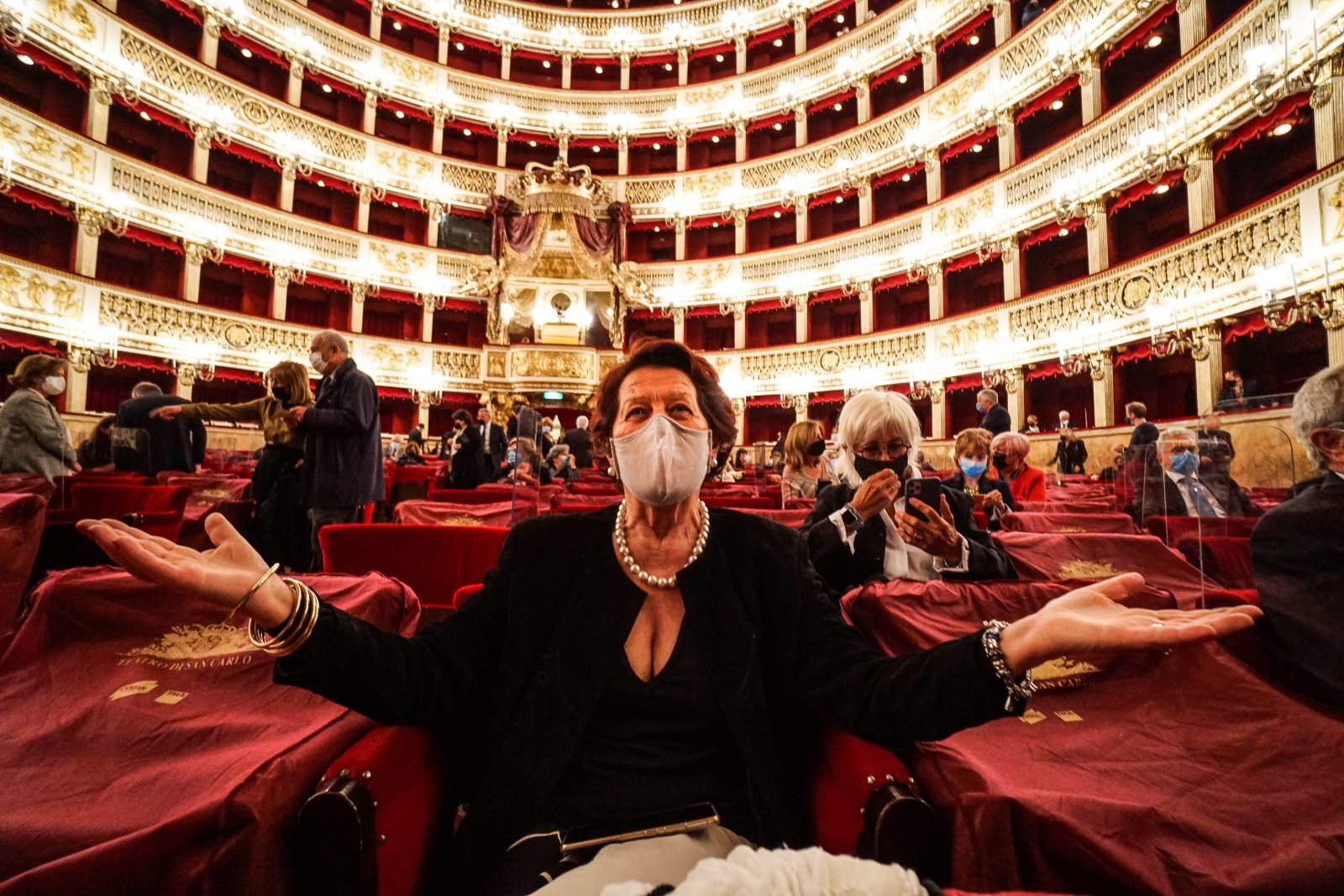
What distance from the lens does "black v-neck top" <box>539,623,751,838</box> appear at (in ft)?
4.11

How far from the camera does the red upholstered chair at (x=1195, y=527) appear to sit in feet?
10.4

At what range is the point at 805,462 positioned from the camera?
412 cm

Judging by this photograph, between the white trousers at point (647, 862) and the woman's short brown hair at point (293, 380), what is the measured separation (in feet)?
11.9

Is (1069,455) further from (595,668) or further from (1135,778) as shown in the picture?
(595,668)

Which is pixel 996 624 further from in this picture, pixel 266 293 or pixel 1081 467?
pixel 266 293

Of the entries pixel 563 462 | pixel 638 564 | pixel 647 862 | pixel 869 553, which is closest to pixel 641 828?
pixel 647 862

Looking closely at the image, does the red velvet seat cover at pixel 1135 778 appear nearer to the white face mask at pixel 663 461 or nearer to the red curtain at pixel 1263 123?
the white face mask at pixel 663 461

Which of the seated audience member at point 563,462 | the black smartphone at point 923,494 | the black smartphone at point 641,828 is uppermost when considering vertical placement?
the seated audience member at point 563,462

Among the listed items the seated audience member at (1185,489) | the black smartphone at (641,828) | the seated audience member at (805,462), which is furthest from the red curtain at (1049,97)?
the black smartphone at (641,828)

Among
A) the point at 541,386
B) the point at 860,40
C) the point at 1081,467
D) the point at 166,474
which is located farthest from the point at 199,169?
the point at 1081,467

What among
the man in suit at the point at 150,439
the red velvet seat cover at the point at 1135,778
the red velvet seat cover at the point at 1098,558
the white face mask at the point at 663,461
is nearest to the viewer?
the red velvet seat cover at the point at 1135,778

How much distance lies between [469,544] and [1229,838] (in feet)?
8.75

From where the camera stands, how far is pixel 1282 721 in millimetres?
1421

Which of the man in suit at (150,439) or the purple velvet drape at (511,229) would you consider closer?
the man in suit at (150,439)
